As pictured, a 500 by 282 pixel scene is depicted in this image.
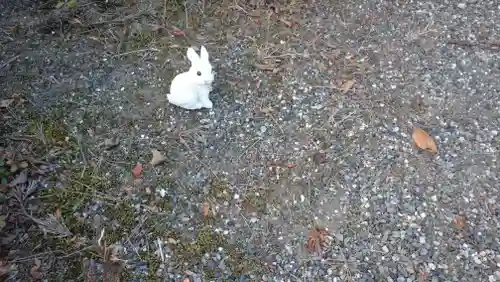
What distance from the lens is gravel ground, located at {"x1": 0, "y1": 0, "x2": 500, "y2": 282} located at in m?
2.11

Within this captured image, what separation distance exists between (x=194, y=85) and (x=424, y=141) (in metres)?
1.24

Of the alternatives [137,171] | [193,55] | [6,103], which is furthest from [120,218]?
[6,103]

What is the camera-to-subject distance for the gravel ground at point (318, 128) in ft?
6.92

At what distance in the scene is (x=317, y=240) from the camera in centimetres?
212

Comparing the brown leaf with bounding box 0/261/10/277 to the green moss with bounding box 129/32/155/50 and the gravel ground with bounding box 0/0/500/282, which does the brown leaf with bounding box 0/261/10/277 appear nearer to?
the gravel ground with bounding box 0/0/500/282

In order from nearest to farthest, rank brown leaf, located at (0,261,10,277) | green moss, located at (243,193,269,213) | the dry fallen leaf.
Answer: brown leaf, located at (0,261,10,277) → green moss, located at (243,193,269,213) → the dry fallen leaf

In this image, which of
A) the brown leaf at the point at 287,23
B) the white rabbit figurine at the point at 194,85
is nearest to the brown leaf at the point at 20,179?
the white rabbit figurine at the point at 194,85

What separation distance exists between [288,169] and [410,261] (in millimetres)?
725

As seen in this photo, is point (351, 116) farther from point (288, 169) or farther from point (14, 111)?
point (14, 111)

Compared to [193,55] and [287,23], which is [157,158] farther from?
[287,23]

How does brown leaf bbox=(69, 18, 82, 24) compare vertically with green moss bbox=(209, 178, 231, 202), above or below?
above

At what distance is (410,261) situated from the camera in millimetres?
2066

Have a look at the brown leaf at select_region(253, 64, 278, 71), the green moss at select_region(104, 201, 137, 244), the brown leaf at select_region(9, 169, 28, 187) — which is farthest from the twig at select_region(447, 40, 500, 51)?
the brown leaf at select_region(9, 169, 28, 187)

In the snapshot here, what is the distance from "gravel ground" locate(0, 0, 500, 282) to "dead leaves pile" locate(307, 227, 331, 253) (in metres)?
0.02
